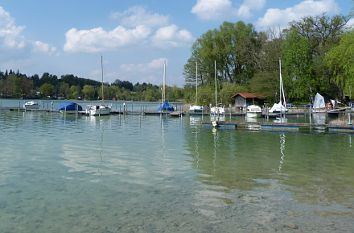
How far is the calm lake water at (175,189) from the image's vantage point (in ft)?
40.0

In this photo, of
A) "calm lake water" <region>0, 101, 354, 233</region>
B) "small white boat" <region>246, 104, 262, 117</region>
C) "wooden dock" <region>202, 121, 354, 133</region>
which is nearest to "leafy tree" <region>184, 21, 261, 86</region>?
"small white boat" <region>246, 104, 262, 117</region>

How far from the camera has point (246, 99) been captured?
9506 centimetres

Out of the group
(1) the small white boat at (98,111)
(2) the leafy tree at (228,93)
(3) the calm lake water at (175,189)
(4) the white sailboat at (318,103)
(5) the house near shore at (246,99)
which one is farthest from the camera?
(2) the leafy tree at (228,93)

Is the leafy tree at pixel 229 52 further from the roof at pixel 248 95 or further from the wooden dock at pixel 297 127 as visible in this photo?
the wooden dock at pixel 297 127

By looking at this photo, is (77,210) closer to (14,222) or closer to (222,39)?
(14,222)

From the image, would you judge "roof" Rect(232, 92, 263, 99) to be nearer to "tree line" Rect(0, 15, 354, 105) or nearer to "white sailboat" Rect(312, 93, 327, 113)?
"tree line" Rect(0, 15, 354, 105)

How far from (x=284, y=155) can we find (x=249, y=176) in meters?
8.53

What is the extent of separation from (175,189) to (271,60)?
283 feet

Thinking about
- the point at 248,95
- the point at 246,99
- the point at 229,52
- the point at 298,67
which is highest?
the point at 229,52

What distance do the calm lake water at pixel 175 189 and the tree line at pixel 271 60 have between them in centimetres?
6340

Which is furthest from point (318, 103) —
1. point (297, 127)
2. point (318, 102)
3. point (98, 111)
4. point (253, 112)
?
point (297, 127)

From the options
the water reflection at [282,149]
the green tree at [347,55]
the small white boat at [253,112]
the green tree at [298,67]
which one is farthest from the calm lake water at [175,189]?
the green tree at [298,67]

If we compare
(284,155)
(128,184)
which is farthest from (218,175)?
(284,155)

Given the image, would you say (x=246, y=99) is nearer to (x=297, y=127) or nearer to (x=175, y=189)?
(x=297, y=127)
